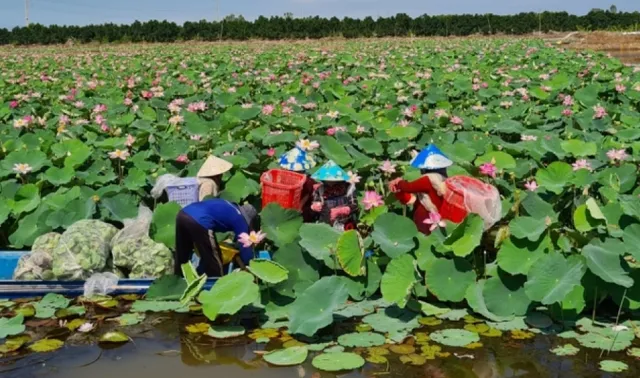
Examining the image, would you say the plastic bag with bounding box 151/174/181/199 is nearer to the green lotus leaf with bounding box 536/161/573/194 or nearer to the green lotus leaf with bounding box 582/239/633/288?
the green lotus leaf with bounding box 536/161/573/194

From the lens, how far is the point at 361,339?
3373 millimetres

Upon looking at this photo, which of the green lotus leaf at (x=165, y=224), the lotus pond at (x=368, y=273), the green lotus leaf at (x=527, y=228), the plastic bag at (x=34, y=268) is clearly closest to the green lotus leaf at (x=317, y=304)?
the lotus pond at (x=368, y=273)

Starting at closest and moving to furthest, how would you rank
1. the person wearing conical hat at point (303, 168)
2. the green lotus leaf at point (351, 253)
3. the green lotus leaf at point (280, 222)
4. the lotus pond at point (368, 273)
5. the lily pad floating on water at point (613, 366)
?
the lily pad floating on water at point (613, 366), the lotus pond at point (368, 273), the green lotus leaf at point (351, 253), the green lotus leaf at point (280, 222), the person wearing conical hat at point (303, 168)

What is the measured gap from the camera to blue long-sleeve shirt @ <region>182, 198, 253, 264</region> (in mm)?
4000

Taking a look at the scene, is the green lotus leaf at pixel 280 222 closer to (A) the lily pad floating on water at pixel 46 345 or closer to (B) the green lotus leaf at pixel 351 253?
(B) the green lotus leaf at pixel 351 253

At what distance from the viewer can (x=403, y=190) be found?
4375 mm

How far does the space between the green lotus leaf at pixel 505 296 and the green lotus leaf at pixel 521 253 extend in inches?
2.7

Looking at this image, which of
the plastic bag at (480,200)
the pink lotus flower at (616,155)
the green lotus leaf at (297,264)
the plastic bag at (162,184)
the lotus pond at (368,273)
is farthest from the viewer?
the pink lotus flower at (616,155)

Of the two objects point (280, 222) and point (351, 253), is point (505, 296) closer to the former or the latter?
point (351, 253)

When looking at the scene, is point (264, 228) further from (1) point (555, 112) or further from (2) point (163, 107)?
(2) point (163, 107)

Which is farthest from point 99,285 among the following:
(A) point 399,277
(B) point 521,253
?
(B) point 521,253

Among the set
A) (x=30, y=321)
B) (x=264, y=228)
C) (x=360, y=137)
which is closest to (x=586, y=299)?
(x=264, y=228)

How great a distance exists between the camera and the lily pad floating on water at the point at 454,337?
3.33 meters

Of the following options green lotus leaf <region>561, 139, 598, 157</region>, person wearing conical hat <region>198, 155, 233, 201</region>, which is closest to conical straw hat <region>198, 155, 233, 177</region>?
person wearing conical hat <region>198, 155, 233, 201</region>
